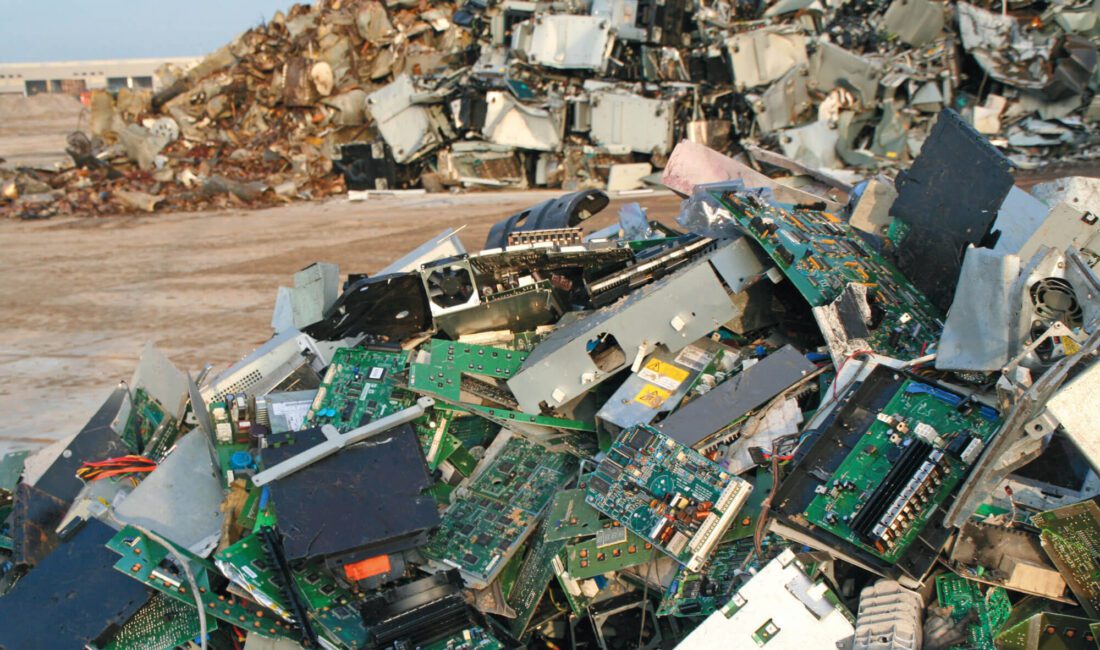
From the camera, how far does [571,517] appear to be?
371 centimetres

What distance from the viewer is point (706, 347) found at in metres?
4.53

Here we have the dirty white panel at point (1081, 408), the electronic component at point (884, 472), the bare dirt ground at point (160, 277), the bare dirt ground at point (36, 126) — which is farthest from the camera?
the bare dirt ground at point (36, 126)

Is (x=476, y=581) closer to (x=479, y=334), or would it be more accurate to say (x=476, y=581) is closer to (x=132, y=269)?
(x=479, y=334)

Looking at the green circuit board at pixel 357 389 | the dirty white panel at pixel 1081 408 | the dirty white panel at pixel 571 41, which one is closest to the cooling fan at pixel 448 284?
the green circuit board at pixel 357 389

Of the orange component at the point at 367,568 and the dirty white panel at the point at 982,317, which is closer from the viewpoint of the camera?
the dirty white panel at the point at 982,317


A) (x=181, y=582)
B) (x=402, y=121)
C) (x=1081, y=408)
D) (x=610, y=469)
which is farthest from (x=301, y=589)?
(x=402, y=121)

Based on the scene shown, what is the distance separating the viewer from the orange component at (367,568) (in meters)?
3.59

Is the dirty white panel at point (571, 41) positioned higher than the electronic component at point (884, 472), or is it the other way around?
the electronic component at point (884, 472)

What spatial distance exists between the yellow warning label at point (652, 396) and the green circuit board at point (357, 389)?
124 cm

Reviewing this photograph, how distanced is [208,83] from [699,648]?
20932 mm

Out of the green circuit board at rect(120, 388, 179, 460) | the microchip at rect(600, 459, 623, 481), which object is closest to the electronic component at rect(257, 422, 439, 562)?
the microchip at rect(600, 459, 623, 481)

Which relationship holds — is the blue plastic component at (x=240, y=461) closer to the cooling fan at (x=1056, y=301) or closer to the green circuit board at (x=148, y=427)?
the green circuit board at (x=148, y=427)

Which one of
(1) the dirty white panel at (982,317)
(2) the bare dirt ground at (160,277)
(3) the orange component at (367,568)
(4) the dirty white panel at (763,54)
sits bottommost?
(2) the bare dirt ground at (160,277)

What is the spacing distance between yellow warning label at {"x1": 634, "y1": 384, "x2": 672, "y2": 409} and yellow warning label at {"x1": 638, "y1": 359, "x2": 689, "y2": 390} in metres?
0.04
